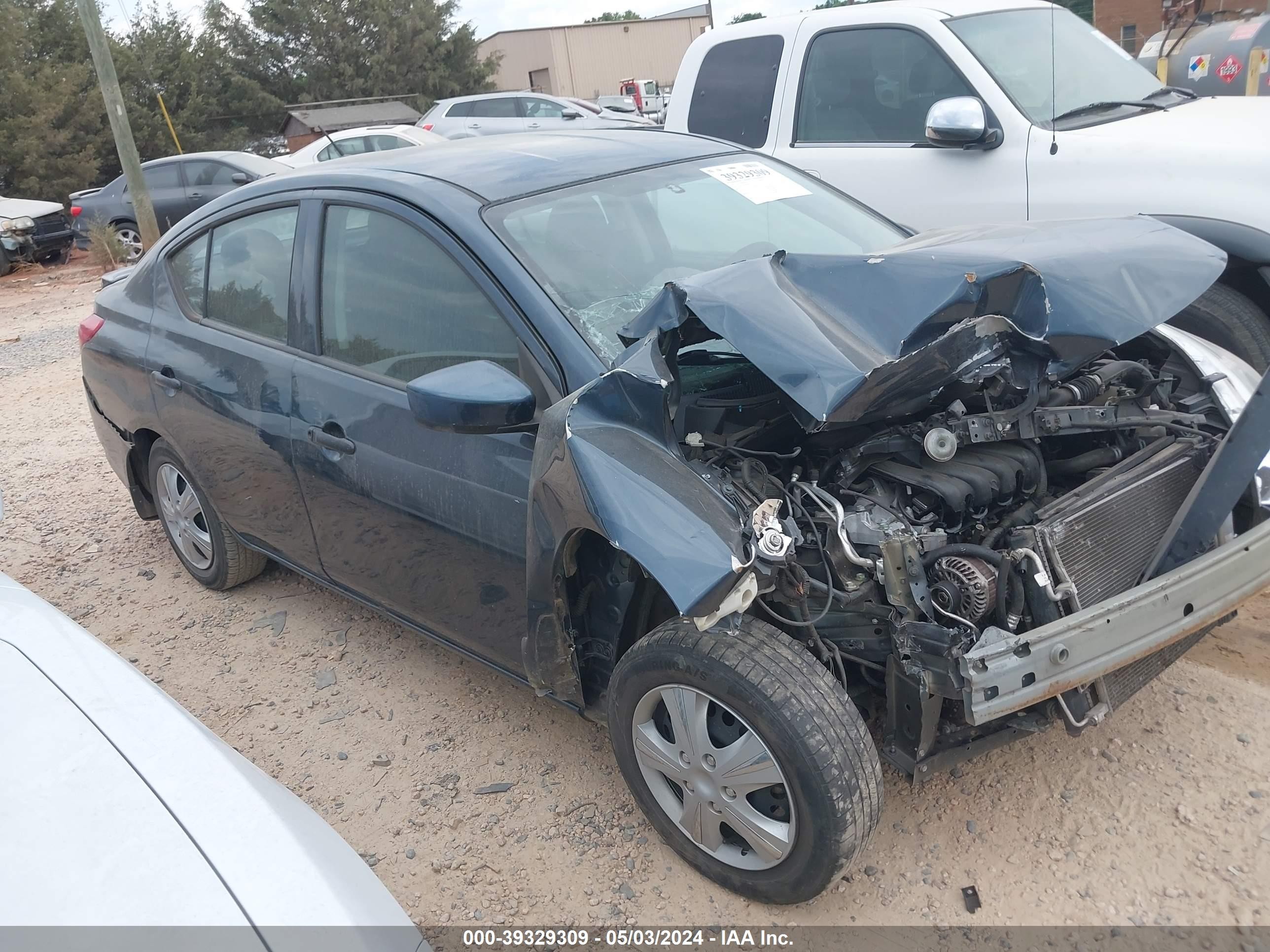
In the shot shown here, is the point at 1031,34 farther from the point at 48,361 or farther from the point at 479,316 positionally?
the point at 48,361

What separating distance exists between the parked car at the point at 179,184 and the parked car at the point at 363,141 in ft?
1.59

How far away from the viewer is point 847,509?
2.41 metres

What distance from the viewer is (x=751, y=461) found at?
2.56 meters

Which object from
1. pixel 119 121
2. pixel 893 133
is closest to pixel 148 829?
pixel 893 133

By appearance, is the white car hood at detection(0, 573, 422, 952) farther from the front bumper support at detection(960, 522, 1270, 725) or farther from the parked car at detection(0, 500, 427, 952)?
the front bumper support at detection(960, 522, 1270, 725)

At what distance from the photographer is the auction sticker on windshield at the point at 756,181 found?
3420 millimetres

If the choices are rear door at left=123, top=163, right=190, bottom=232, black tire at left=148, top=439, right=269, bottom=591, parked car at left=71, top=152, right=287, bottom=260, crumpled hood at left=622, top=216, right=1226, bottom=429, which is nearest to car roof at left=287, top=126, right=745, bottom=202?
crumpled hood at left=622, top=216, right=1226, bottom=429

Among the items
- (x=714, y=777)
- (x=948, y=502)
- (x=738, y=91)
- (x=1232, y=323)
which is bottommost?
(x=714, y=777)

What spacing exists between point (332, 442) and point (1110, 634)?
230cm

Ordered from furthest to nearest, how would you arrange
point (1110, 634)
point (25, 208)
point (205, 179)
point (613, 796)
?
point (25, 208) < point (205, 179) < point (613, 796) < point (1110, 634)

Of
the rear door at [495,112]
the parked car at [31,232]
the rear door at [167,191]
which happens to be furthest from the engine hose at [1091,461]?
the parked car at [31,232]

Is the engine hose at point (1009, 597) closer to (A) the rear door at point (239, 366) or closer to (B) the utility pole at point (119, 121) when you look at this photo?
(A) the rear door at point (239, 366)

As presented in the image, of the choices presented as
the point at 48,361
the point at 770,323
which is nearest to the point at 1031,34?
the point at 770,323

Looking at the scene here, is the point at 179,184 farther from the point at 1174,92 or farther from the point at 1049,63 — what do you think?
the point at 1174,92
